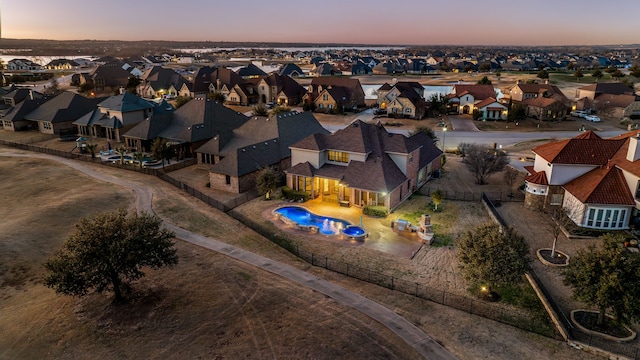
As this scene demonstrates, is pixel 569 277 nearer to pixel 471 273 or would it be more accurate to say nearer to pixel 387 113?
pixel 471 273

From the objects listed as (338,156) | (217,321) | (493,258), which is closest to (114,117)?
(338,156)

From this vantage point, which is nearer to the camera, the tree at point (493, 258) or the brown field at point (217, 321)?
the brown field at point (217, 321)

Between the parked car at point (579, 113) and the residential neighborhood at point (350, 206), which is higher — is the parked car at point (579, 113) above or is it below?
above

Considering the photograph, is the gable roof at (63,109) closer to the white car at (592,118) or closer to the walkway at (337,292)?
the walkway at (337,292)

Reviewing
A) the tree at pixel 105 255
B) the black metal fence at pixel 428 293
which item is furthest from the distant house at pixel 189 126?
the tree at pixel 105 255

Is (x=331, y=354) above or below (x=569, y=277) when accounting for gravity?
below

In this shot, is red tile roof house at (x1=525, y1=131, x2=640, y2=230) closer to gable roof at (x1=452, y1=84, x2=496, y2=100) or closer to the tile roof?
the tile roof

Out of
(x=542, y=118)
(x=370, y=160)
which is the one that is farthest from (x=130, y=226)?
(x=542, y=118)
